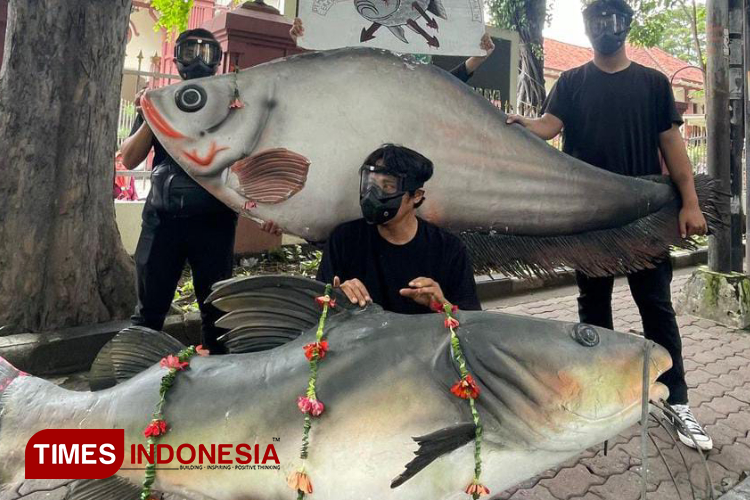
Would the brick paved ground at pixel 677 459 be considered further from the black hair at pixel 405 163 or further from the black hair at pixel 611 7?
the black hair at pixel 611 7

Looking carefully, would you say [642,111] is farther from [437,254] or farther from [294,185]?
[294,185]

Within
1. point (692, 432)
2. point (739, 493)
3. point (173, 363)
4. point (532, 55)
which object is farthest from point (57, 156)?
point (532, 55)

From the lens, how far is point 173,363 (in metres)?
1.32

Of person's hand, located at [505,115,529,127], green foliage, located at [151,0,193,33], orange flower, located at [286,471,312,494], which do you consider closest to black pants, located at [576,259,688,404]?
person's hand, located at [505,115,529,127]

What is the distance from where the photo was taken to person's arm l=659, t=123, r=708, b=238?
1.75 metres

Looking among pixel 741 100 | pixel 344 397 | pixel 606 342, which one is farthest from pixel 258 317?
pixel 741 100

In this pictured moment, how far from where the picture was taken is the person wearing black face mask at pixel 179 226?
183 centimetres

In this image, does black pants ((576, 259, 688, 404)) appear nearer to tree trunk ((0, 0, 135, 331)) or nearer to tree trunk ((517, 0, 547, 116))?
tree trunk ((0, 0, 135, 331))

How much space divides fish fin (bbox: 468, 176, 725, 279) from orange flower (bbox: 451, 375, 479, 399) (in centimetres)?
58

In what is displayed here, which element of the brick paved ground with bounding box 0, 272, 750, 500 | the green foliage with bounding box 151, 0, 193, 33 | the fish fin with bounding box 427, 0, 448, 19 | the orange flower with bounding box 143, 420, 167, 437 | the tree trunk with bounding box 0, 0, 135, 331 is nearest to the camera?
the orange flower with bounding box 143, 420, 167, 437

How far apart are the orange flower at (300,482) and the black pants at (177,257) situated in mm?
1004

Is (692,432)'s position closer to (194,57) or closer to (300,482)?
(300,482)

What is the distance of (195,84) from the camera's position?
4.95 ft

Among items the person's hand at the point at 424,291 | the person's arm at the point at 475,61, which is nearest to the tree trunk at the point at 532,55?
the person's arm at the point at 475,61
